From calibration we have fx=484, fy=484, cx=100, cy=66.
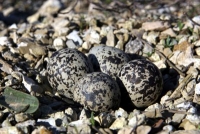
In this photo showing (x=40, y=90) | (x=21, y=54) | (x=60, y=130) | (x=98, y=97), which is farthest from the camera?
(x=21, y=54)

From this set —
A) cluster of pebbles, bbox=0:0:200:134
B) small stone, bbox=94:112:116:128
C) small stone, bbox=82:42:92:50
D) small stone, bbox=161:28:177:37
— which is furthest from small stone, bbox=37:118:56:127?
small stone, bbox=161:28:177:37

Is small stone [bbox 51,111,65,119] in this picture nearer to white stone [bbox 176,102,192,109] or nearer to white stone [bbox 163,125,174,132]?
white stone [bbox 163,125,174,132]

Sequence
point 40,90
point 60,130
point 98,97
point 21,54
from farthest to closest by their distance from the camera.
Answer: point 21,54 → point 40,90 → point 98,97 → point 60,130

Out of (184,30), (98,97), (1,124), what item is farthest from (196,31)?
(1,124)

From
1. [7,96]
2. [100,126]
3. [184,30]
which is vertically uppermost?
[184,30]

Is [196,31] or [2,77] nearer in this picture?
[2,77]

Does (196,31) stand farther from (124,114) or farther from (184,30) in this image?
(124,114)

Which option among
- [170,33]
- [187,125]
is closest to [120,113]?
[187,125]

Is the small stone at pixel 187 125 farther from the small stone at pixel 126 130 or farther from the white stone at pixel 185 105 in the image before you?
the small stone at pixel 126 130
